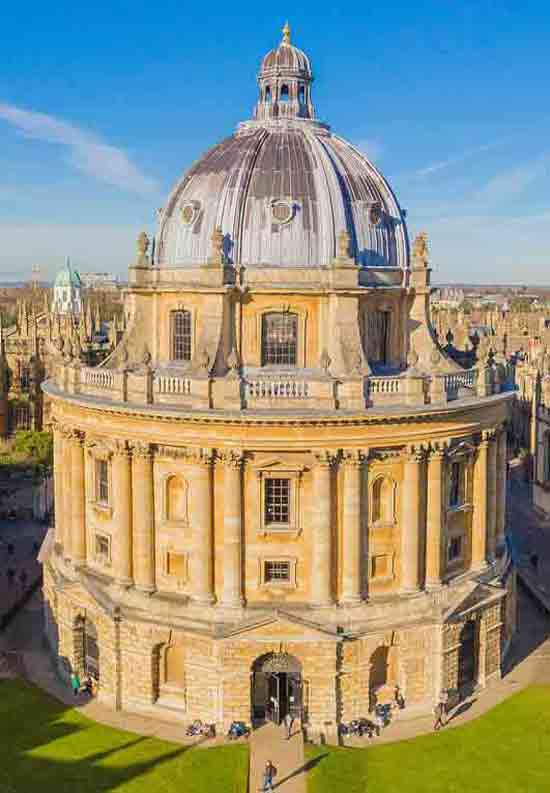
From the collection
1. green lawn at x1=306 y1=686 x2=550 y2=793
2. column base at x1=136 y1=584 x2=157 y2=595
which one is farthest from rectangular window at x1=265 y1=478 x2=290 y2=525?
green lawn at x1=306 y1=686 x2=550 y2=793

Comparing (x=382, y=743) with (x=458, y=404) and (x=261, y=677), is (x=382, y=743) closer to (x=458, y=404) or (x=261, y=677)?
(x=261, y=677)

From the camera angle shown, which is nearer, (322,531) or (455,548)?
(322,531)

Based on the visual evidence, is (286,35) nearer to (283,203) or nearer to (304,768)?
(283,203)

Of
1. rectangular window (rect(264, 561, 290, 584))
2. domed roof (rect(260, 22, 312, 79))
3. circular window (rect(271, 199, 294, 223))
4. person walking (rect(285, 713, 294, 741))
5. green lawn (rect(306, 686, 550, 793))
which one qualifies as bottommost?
green lawn (rect(306, 686, 550, 793))

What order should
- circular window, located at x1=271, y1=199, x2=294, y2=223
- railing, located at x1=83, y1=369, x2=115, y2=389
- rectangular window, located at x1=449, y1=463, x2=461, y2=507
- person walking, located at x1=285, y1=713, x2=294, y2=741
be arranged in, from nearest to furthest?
person walking, located at x1=285, y1=713, x2=294, y2=741
railing, located at x1=83, y1=369, x2=115, y2=389
circular window, located at x1=271, y1=199, x2=294, y2=223
rectangular window, located at x1=449, y1=463, x2=461, y2=507

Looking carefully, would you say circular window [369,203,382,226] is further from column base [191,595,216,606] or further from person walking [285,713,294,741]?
person walking [285,713,294,741]

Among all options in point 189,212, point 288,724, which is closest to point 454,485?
point 288,724

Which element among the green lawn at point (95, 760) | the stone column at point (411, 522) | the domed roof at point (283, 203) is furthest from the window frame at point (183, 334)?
the green lawn at point (95, 760)
